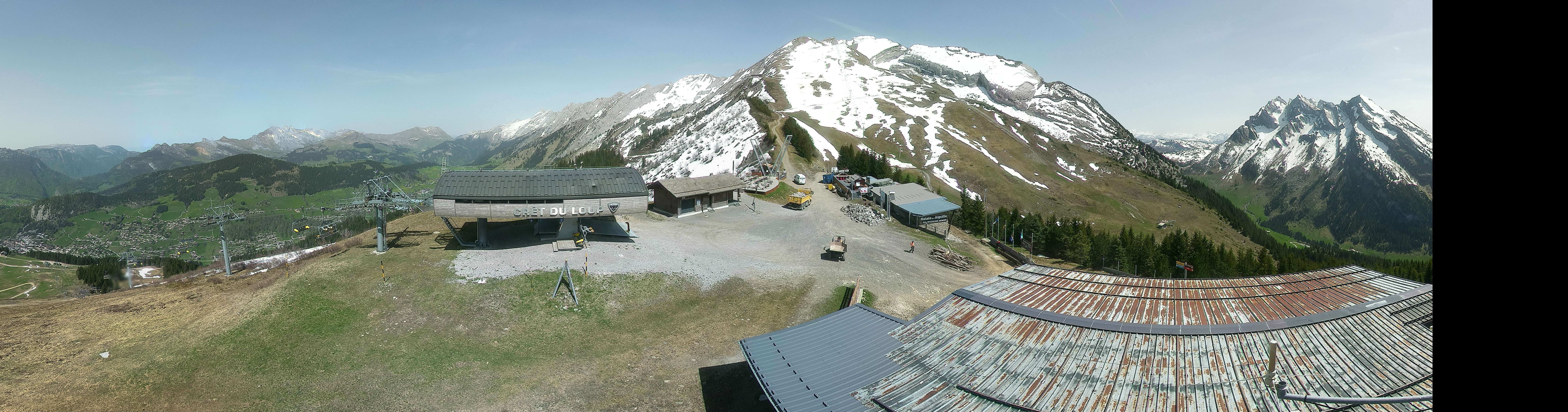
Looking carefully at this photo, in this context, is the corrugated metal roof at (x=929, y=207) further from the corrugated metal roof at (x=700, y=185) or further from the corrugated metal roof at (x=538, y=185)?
the corrugated metal roof at (x=538, y=185)

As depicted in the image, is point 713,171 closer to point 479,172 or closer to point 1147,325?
point 479,172

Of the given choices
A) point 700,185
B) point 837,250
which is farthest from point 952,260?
point 700,185

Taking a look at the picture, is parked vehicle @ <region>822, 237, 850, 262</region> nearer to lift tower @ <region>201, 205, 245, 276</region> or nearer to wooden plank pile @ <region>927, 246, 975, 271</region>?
wooden plank pile @ <region>927, 246, 975, 271</region>

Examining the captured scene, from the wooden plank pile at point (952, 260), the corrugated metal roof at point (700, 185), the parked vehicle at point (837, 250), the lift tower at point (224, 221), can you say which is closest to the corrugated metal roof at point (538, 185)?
the corrugated metal roof at point (700, 185)

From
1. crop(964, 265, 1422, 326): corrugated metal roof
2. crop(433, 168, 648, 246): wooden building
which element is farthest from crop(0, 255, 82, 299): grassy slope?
crop(964, 265, 1422, 326): corrugated metal roof

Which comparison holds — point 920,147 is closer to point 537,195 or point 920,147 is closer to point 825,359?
point 537,195
